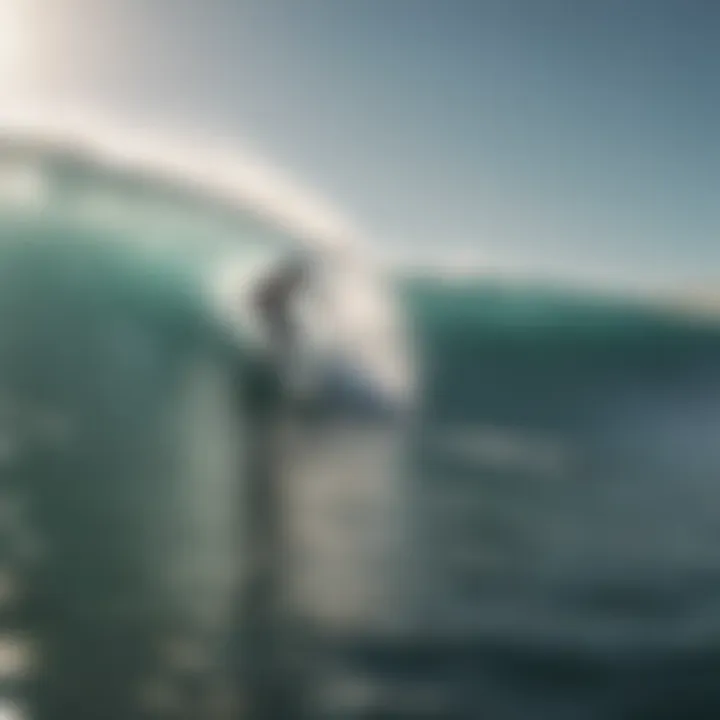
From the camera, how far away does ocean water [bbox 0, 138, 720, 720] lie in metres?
1.70

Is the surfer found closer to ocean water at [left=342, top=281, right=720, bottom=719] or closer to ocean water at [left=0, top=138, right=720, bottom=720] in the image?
ocean water at [left=0, top=138, right=720, bottom=720]

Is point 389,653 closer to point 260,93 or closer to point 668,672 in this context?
point 668,672

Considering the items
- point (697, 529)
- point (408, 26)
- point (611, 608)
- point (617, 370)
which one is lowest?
point (611, 608)

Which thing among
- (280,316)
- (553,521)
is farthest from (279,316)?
(553,521)

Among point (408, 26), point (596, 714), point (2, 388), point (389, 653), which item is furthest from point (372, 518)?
point (408, 26)

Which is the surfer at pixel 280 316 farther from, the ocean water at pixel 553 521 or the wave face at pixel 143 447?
the ocean water at pixel 553 521

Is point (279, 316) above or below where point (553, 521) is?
above

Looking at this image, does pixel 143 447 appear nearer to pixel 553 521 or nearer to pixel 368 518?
pixel 368 518

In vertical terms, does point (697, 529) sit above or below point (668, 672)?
above

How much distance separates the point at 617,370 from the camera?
178 cm

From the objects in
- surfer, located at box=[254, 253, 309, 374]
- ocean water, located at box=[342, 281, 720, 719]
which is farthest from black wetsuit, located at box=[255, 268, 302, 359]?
ocean water, located at box=[342, 281, 720, 719]

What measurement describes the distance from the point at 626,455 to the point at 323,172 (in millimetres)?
624

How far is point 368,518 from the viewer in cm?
173

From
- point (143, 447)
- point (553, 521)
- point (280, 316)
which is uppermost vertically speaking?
point (280, 316)
